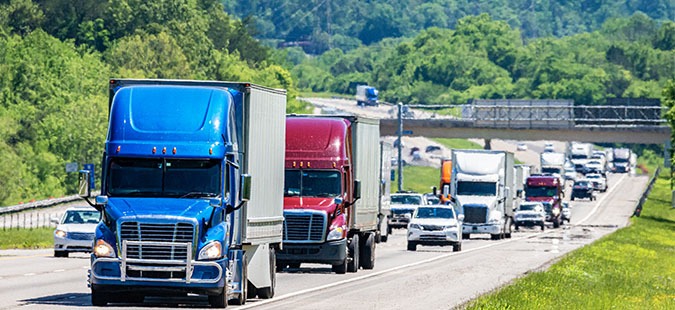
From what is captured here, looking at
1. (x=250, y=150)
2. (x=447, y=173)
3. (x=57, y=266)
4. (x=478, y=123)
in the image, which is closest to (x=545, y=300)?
(x=250, y=150)

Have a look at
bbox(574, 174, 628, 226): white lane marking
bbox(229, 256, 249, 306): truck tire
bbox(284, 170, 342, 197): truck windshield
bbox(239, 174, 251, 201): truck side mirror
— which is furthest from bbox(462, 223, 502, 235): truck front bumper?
bbox(239, 174, 251, 201): truck side mirror

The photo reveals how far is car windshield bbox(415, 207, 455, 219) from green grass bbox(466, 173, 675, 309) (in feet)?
15.7

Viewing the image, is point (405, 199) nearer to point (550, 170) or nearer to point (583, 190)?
point (583, 190)

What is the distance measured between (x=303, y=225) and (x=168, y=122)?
36.2 ft

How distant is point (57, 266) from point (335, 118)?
302 inches

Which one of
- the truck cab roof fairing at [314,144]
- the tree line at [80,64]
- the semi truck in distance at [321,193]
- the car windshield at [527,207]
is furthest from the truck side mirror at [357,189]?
the tree line at [80,64]

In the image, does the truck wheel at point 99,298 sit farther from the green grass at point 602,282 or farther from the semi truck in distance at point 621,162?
the semi truck in distance at point 621,162

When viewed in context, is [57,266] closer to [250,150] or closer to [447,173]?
[250,150]

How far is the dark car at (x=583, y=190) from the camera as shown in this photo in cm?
13012

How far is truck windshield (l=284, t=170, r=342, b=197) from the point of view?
36000 millimetres

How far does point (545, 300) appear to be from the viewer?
1116 inches

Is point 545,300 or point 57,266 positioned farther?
point 57,266

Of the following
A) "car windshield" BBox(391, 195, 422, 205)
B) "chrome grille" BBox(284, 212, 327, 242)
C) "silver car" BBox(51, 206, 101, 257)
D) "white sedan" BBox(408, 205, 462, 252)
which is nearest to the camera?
"chrome grille" BBox(284, 212, 327, 242)

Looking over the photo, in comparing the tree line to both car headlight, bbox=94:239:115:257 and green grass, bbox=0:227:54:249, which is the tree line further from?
car headlight, bbox=94:239:115:257
